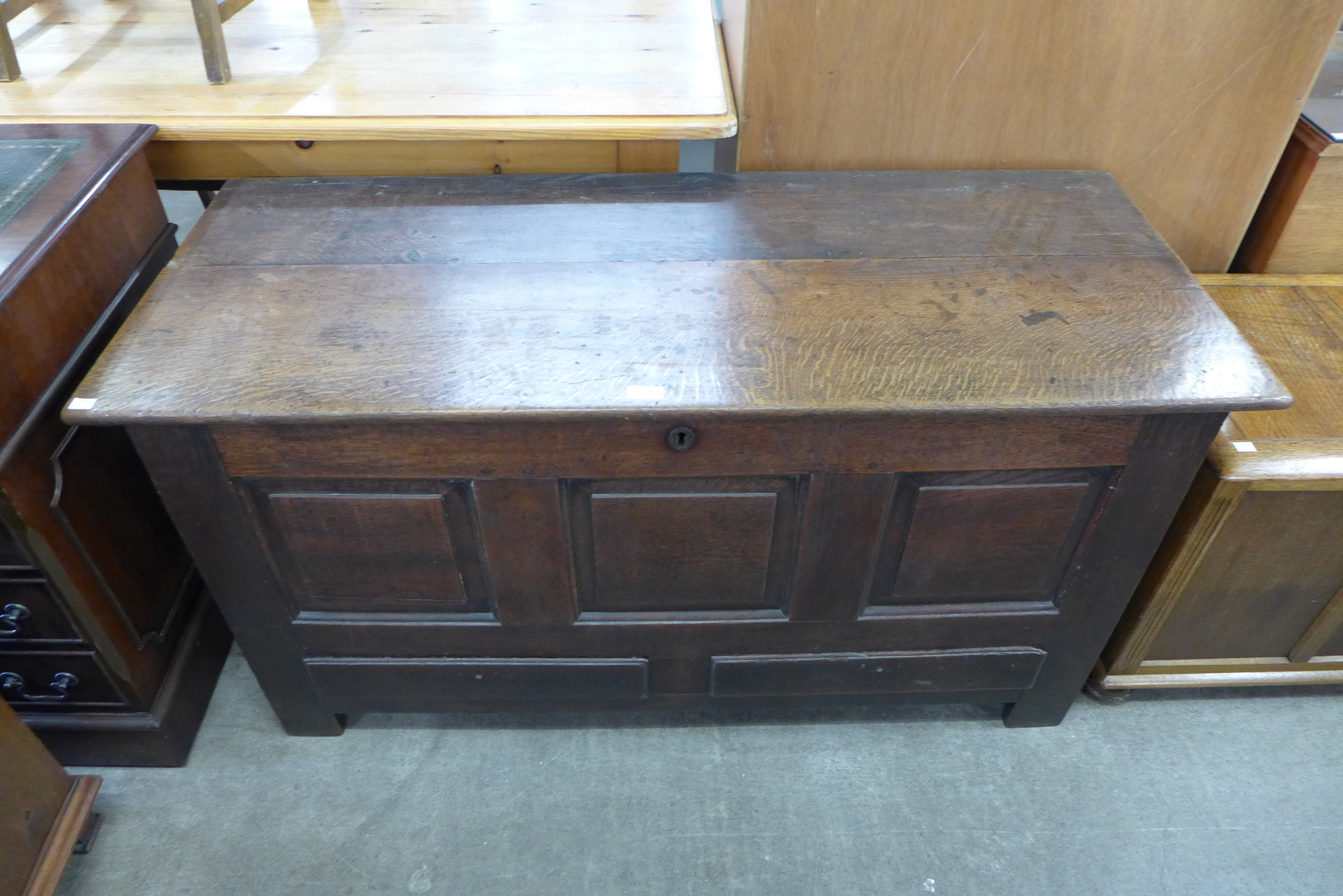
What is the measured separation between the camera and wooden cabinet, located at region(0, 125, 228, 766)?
1.02 metres

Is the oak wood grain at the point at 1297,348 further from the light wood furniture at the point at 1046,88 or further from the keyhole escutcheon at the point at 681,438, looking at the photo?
the keyhole escutcheon at the point at 681,438

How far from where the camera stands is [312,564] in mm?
1126

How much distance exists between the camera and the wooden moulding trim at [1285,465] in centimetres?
112

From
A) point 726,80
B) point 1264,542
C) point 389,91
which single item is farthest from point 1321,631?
point 389,91

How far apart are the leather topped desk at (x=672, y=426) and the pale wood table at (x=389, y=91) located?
7 centimetres

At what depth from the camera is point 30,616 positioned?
3.72ft

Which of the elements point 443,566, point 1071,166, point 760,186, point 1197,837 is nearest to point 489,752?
point 443,566

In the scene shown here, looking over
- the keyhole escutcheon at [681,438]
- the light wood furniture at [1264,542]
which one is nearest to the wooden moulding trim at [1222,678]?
the light wood furniture at [1264,542]

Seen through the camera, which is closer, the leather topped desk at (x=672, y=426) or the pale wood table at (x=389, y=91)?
the leather topped desk at (x=672, y=426)

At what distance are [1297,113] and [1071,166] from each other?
11.5 inches

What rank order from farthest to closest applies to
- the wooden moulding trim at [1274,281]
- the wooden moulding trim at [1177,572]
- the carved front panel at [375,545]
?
the wooden moulding trim at [1274,281], the wooden moulding trim at [1177,572], the carved front panel at [375,545]

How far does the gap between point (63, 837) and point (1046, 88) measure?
164 centimetres

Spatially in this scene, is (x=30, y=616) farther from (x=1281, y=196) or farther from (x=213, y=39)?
(x=1281, y=196)

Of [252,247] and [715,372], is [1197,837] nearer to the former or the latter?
[715,372]
